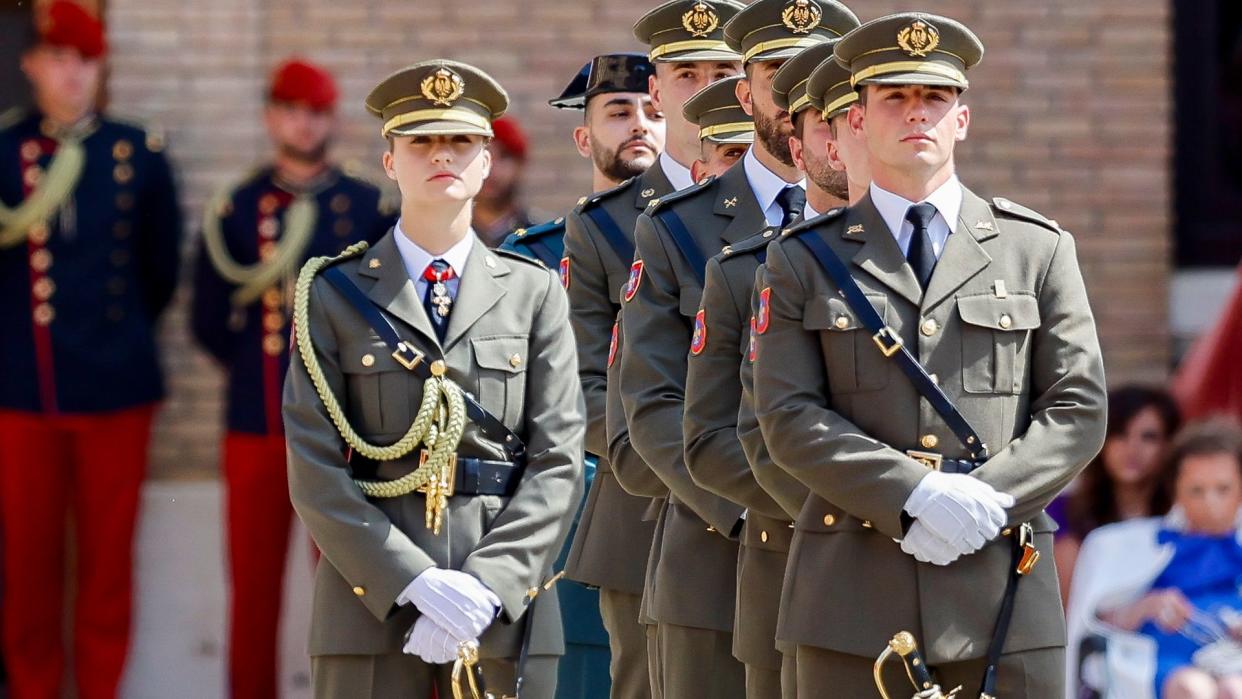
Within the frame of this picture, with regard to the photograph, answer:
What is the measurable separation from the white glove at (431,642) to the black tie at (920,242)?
1206 millimetres

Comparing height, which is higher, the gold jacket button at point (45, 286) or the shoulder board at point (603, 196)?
the shoulder board at point (603, 196)

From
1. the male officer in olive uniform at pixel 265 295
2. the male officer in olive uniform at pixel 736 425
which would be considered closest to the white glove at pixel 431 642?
the male officer in olive uniform at pixel 736 425

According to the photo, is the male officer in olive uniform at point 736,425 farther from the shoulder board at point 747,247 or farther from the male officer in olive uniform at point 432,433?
the male officer in olive uniform at point 432,433

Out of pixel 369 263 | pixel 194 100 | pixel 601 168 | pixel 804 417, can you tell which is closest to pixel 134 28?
pixel 194 100

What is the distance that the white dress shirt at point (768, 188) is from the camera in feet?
17.4

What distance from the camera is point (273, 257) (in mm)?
8414

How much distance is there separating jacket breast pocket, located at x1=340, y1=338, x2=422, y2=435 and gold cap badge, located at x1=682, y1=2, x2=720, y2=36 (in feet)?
5.35

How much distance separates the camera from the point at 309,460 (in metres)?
4.87

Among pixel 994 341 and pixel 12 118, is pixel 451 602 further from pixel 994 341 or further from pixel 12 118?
pixel 12 118

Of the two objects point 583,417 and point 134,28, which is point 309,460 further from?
point 134,28

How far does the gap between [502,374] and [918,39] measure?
Result: 1239mm

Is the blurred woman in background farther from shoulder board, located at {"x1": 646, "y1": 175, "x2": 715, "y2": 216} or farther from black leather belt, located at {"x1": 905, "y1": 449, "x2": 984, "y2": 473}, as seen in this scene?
black leather belt, located at {"x1": 905, "y1": 449, "x2": 984, "y2": 473}

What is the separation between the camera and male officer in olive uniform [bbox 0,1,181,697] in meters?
8.41

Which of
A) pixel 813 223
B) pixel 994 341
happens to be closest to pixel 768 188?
pixel 813 223
